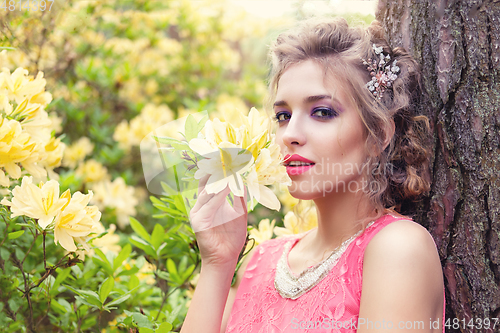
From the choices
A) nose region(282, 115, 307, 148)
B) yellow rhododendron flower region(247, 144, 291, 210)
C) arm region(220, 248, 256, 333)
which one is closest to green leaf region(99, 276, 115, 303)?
arm region(220, 248, 256, 333)

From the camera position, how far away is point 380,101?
129 centimetres

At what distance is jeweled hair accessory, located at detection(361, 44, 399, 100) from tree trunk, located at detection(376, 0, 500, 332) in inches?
6.1

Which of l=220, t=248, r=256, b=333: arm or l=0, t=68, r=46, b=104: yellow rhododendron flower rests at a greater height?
l=0, t=68, r=46, b=104: yellow rhododendron flower

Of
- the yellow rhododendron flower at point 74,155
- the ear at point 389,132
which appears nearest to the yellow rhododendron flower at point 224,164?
the ear at point 389,132

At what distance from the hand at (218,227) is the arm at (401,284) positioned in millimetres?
393

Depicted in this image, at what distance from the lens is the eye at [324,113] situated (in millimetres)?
1253

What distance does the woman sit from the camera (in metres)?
1.12

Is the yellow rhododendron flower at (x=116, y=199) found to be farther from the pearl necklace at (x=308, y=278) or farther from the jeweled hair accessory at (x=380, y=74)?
the jeweled hair accessory at (x=380, y=74)

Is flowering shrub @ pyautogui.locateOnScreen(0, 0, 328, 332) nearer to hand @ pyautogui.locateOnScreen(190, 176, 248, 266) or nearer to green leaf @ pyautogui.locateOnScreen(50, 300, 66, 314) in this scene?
green leaf @ pyautogui.locateOnScreen(50, 300, 66, 314)

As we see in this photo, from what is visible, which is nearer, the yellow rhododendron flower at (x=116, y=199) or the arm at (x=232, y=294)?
the arm at (x=232, y=294)

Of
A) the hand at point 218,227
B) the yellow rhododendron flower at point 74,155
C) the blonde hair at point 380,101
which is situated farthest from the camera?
the yellow rhododendron flower at point 74,155

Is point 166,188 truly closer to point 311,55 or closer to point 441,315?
point 311,55

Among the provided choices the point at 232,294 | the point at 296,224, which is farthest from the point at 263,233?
the point at 232,294

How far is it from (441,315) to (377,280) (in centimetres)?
27
